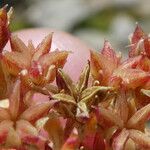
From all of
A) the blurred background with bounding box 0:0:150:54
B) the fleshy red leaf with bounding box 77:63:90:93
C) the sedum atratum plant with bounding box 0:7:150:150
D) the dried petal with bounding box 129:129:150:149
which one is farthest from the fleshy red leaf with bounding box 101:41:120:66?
the blurred background with bounding box 0:0:150:54

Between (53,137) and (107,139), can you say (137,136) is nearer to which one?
(107,139)

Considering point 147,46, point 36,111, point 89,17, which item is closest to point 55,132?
point 36,111

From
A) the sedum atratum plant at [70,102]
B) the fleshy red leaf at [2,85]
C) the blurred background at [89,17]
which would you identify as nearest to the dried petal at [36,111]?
the sedum atratum plant at [70,102]

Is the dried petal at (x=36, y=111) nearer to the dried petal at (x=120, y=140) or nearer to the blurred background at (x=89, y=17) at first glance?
the dried petal at (x=120, y=140)

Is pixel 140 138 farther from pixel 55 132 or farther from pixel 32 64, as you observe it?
pixel 32 64

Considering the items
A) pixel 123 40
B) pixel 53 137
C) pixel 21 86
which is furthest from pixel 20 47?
pixel 123 40

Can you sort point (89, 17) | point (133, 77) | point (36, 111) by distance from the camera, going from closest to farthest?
1. point (36, 111)
2. point (133, 77)
3. point (89, 17)
